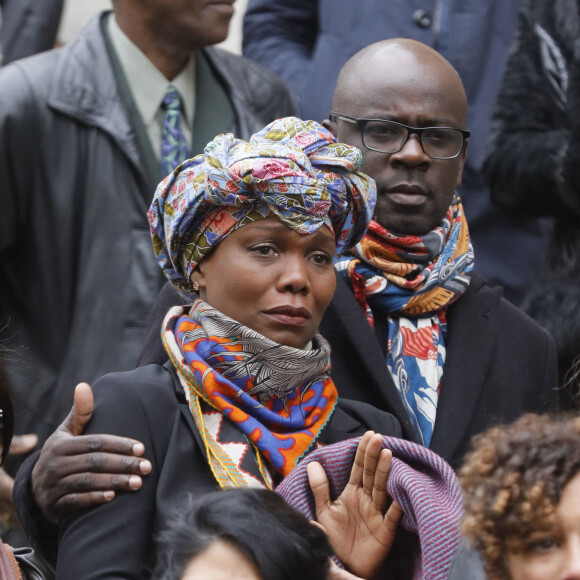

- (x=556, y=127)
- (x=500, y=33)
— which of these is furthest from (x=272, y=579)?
(x=500, y=33)

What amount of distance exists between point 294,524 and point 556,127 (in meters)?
2.93

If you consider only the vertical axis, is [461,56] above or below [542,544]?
below

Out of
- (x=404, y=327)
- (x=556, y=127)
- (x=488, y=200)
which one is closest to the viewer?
(x=404, y=327)

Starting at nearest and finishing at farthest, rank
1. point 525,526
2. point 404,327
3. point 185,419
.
Result: 1. point 525,526
2. point 185,419
3. point 404,327

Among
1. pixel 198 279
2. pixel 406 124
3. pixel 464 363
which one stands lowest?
pixel 464 363

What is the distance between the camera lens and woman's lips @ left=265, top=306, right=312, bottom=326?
3516mm

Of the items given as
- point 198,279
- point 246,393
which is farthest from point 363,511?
point 198,279

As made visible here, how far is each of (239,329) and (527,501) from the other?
1123mm

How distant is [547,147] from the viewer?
16.5 ft

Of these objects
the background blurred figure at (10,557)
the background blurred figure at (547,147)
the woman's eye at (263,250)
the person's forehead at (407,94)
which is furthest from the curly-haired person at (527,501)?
the background blurred figure at (547,147)

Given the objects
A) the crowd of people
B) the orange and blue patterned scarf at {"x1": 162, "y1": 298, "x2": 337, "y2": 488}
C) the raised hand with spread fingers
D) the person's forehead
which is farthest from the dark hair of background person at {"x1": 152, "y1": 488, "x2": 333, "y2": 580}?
the person's forehead

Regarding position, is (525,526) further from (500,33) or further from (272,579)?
(500,33)

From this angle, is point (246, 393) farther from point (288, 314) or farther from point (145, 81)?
point (145, 81)

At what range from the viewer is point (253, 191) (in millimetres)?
3506
